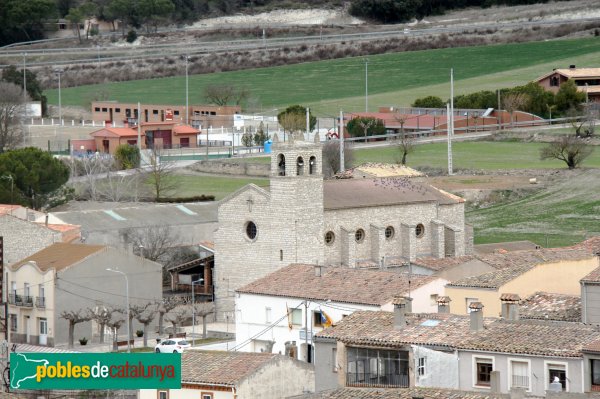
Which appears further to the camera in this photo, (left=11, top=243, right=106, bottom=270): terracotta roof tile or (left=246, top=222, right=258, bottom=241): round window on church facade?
(left=246, top=222, right=258, bottom=241): round window on church facade

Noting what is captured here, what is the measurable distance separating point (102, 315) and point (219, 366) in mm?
22209

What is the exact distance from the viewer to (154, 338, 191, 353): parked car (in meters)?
58.0

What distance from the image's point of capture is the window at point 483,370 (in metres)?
42.9

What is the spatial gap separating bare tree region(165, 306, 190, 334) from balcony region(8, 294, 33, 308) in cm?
432

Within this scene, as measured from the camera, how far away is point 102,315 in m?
66.9

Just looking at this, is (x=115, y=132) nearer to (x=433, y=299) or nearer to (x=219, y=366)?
(x=433, y=299)

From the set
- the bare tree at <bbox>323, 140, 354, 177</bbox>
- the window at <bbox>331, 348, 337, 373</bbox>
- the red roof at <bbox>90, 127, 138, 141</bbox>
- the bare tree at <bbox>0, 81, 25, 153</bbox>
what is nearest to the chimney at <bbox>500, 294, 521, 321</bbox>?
the window at <bbox>331, 348, 337, 373</bbox>

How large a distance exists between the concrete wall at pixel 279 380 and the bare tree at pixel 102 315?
1952 centimetres

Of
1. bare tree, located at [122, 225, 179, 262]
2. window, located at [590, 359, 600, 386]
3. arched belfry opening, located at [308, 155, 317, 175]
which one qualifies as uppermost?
arched belfry opening, located at [308, 155, 317, 175]

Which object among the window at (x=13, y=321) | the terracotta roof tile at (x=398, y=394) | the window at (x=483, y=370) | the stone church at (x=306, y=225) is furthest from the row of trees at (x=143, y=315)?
the terracotta roof tile at (x=398, y=394)

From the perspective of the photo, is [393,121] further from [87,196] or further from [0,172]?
[0,172]

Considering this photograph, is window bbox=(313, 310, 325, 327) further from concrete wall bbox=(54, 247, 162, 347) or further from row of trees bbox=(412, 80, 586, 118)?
row of trees bbox=(412, 80, 586, 118)

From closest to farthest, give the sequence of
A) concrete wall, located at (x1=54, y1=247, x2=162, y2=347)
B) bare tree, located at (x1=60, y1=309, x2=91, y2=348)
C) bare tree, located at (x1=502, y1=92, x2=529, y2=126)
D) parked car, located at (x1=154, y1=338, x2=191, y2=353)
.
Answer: parked car, located at (x1=154, y1=338, x2=191, y2=353), bare tree, located at (x1=60, y1=309, x2=91, y2=348), concrete wall, located at (x1=54, y1=247, x2=162, y2=347), bare tree, located at (x1=502, y1=92, x2=529, y2=126)

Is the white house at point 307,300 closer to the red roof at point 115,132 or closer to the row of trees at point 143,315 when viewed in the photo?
the row of trees at point 143,315
